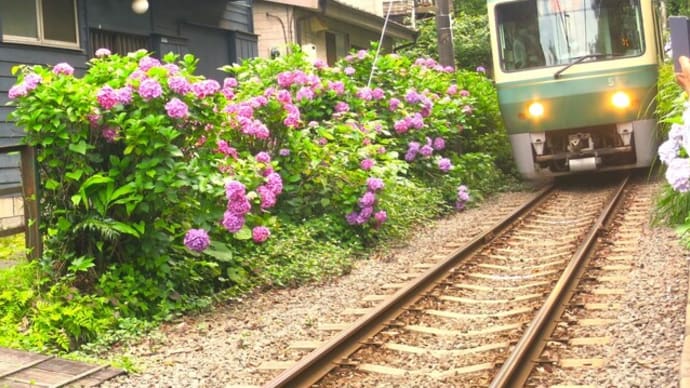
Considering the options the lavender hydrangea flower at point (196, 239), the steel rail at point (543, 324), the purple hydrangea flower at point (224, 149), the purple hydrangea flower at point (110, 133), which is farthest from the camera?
the purple hydrangea flower at point (224, 149)

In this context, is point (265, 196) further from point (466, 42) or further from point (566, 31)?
point (466, 42)

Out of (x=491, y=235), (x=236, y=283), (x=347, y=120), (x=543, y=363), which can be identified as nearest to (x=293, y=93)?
(x=347, y=120)

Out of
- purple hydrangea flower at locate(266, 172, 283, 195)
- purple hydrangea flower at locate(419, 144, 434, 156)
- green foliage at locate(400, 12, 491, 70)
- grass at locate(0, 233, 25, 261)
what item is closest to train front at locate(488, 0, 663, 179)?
purple hydrangea flower at locate(419, 144, 434, 156)

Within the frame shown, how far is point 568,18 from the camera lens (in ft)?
44.0

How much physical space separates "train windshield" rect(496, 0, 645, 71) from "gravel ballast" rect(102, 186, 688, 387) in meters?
4.63

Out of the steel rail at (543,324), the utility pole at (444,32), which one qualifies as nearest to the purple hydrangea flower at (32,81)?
the steel rail at (543,324)

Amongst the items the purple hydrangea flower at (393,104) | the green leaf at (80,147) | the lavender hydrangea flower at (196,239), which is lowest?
the lavender hydrangea flower at (196,239)

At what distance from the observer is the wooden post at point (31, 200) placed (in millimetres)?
6816

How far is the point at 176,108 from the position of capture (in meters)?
6.95

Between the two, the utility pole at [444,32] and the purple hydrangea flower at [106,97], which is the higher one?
the utility pole at [444,32]

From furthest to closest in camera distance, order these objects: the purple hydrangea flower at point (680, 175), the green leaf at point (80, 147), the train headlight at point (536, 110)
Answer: the train headlight at point (536, 110) → the green leaf at point (80, 147) → the purple hydrangea flower at point (680, 175)

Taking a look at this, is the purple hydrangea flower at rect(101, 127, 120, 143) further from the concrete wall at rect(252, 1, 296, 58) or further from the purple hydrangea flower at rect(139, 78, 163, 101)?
the concrete wall at rect(252, 1, 296, 58)

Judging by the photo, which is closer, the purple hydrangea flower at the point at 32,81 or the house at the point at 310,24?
the purple hydrangea flower at the point at 32,81

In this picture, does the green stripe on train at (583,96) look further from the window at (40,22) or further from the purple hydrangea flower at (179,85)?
the purple hydrangea flower at (179,85)
